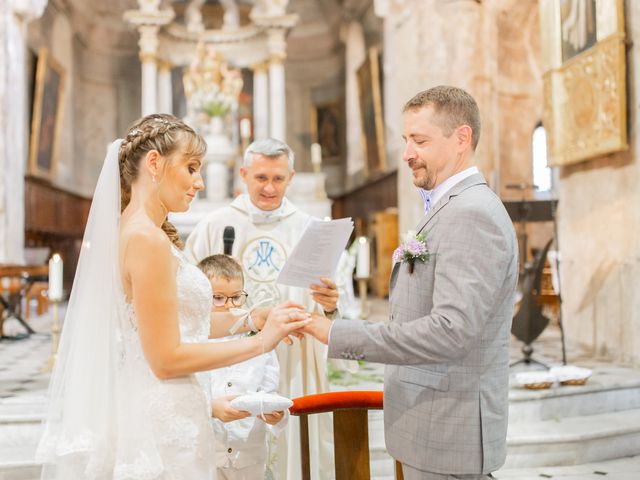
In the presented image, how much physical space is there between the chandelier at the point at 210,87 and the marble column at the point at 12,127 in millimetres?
4774

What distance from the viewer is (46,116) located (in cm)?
1393

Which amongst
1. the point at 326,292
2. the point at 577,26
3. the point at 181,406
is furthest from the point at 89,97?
the point at 181,406

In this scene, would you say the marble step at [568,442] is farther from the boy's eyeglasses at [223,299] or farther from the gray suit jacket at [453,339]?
the gray suit jacket at [453,339]

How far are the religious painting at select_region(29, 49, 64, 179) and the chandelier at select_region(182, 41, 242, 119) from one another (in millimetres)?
2959

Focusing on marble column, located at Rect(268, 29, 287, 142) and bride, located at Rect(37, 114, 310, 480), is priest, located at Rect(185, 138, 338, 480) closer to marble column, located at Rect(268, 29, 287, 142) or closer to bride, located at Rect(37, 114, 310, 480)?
bride, located at Rect(37, 114, 310, 480)

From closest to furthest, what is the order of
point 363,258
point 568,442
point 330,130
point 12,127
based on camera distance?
point 568,442
point 363,258
point 12,127
point 330,130

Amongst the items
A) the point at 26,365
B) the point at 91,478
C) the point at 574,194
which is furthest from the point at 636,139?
the point at 26,365

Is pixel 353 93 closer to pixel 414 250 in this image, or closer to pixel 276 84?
pixel 276 84

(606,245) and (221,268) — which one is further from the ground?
(606,245)

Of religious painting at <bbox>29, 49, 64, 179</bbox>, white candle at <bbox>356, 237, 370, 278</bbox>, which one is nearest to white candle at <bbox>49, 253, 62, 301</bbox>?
white candle at <bbox>356, 237, 370, 278</bbox>

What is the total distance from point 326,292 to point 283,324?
1.13ft

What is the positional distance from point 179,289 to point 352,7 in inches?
632

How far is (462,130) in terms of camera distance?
2053 millimetres

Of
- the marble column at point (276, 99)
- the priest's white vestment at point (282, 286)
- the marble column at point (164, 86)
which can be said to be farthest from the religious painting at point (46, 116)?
the priest's white vestment at point (282, 286)
